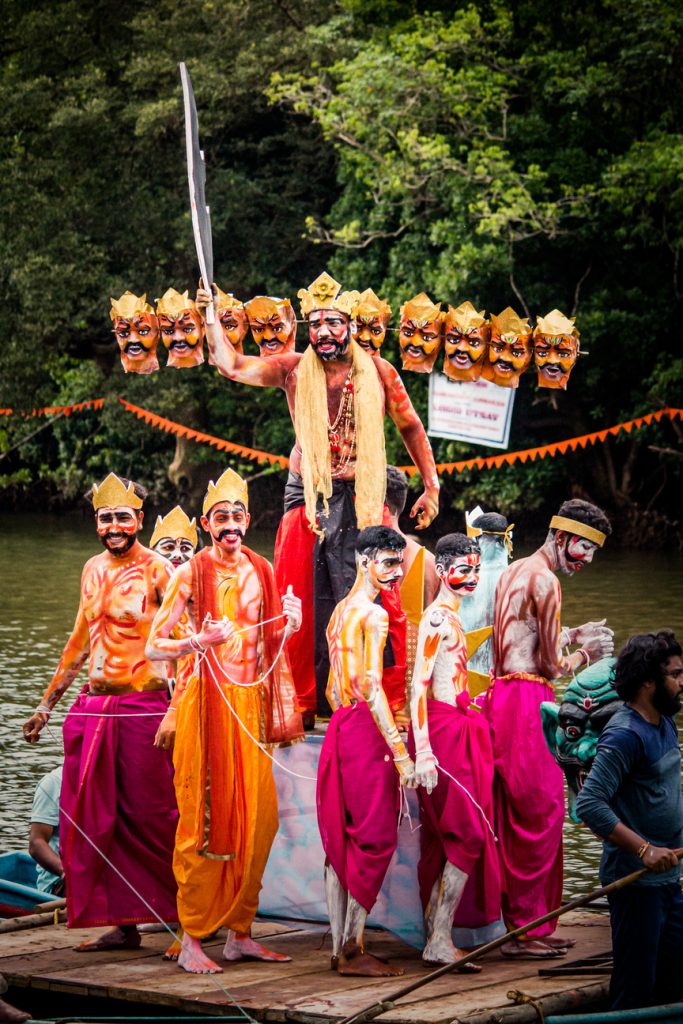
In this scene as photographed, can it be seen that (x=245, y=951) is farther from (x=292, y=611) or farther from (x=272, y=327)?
(x=272, y=327)

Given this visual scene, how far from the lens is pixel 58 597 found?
2088 centimetres

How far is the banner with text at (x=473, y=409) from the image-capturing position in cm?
1972

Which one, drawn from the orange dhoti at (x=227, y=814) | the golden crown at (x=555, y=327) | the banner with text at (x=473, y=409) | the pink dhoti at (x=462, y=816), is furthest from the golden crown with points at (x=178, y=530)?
the banner with text at (x=473, y=409)

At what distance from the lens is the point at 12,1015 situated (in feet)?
21.2

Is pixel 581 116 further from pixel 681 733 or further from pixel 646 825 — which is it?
pixel 646 825

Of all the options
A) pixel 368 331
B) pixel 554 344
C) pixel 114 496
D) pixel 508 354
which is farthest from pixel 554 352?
pixel 114 496

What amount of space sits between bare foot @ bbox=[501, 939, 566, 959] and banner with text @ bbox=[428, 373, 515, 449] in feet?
41.5

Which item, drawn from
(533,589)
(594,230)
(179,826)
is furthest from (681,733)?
(594,230)

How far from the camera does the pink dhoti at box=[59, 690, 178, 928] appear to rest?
24.1 feet

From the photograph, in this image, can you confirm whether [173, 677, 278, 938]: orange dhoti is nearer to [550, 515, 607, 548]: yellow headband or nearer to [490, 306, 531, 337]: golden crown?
[550, 515, 607, 548]: yellow headband

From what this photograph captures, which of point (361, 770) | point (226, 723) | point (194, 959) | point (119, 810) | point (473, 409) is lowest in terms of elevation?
point (194, 959)

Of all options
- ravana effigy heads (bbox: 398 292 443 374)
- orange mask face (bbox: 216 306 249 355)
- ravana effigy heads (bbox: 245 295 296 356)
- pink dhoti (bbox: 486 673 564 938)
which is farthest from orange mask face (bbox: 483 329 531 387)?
pink dhoti (bbox: 486 673 564 938)

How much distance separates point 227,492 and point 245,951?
1.86m

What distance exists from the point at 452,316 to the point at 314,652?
6.38ft
